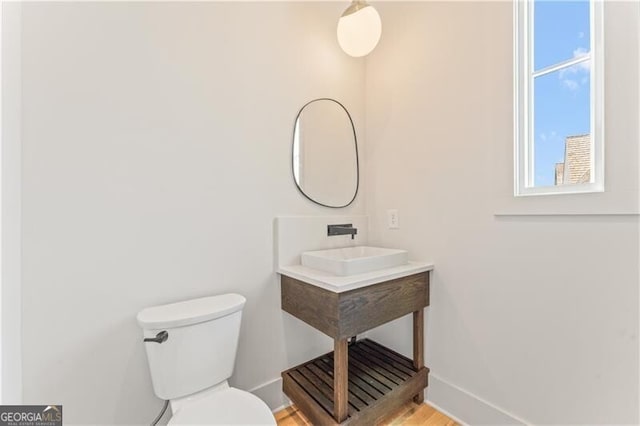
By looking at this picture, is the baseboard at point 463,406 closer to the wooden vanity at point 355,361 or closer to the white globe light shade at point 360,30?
the wooden vanity at point 355,361

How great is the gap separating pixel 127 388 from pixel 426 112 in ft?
6.43

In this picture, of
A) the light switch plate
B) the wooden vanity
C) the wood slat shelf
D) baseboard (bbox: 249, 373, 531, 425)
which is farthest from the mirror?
baseboard (bbox: 249, 373, 531, 425)

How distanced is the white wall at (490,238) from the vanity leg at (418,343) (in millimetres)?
45

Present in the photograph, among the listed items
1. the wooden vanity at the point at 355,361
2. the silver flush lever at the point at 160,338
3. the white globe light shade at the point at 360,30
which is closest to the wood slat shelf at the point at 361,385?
the wooden vanity at the point at 355,361

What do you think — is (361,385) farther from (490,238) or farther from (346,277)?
(490,238)

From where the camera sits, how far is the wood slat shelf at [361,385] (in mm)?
1248

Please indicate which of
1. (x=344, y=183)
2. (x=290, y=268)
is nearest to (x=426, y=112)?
(x=344, y=183)

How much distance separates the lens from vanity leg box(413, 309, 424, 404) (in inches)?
59.4

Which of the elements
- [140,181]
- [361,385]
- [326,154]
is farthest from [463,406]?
[140,181]

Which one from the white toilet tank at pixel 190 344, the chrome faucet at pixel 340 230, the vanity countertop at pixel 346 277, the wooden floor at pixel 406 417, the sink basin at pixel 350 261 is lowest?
the wooden floor at pixel 406 417

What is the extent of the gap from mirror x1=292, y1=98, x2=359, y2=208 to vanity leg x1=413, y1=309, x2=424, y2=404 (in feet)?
2.62

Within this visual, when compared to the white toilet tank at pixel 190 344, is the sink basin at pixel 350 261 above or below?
above

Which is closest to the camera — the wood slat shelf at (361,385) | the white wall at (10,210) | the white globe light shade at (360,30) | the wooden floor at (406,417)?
the white wall at (10,210)

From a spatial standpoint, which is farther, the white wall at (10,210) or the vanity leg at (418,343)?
the vanity leg at (418,343)
